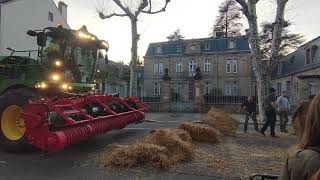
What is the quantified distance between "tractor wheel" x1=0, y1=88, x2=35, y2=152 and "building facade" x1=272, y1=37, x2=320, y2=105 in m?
20.0

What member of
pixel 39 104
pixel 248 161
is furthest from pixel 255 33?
pixel 39 104

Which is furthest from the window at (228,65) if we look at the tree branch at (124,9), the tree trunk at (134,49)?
the tree branch at (124,9)

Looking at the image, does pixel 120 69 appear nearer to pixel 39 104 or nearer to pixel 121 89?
pixel 121 89

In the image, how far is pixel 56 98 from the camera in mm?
11023

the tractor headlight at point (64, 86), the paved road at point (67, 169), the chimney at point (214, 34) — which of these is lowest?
the paved road at point (67, 169)

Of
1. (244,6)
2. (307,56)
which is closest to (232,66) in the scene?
(307,56)

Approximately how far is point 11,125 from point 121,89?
52594 mm

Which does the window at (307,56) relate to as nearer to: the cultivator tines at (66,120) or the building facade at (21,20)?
the building facade at (21,20)

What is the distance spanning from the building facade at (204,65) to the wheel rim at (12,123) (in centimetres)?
4777

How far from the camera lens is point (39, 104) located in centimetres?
956

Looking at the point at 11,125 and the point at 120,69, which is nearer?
the point at 11,125

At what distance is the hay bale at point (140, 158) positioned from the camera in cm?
Answer: 902

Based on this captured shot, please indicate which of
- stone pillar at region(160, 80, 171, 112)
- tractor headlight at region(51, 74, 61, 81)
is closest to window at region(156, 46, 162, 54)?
stone pillar at region(160, 80, 171, 112)

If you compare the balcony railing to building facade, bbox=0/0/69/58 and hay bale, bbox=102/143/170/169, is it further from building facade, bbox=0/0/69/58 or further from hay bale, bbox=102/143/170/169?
hay bale, bbox=102/143/170/169
